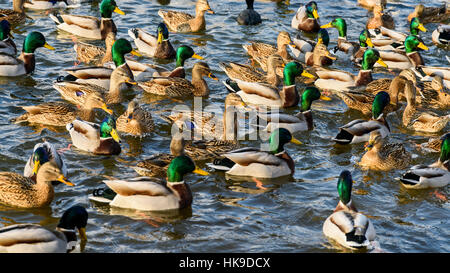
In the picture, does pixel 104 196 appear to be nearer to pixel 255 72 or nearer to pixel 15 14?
pixel 255 72

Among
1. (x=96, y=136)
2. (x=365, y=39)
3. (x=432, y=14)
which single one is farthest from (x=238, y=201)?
(x=432, y=14)

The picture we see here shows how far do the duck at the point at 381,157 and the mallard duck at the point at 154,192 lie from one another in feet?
9.63

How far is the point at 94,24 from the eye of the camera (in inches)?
696

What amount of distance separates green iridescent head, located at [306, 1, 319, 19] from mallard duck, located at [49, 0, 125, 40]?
177 inches

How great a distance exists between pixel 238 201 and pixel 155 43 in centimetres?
675

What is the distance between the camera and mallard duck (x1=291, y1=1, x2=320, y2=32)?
60.8 feet

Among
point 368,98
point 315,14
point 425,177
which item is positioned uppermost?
point 315,14

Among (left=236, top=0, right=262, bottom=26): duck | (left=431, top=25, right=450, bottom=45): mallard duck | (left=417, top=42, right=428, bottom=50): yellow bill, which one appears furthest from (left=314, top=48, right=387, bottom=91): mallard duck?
(left=236, top=0, right=262, bottom=26): duck

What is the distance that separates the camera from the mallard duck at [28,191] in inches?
402

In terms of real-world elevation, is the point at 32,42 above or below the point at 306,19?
above

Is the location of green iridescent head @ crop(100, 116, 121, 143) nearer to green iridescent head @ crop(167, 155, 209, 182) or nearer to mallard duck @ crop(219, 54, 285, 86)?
green iridescent head @ crop(167, 155, 209, 182)
